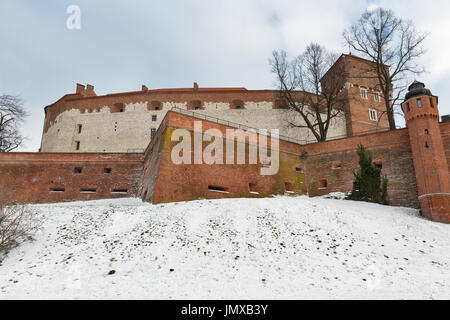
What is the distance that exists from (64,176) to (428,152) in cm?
2021

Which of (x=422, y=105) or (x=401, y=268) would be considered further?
(x=422, y=105)

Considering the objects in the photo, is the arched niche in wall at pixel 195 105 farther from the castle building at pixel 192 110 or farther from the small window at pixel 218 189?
the small window at pixel 218 189

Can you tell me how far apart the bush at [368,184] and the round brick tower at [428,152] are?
1.86 meters

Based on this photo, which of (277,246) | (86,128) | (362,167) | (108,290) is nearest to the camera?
(108,290)

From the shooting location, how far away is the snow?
834 centimetres

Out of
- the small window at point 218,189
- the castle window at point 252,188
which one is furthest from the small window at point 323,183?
the small window at point 218,189

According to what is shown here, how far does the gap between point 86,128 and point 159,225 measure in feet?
70.4

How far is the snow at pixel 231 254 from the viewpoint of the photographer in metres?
8.34

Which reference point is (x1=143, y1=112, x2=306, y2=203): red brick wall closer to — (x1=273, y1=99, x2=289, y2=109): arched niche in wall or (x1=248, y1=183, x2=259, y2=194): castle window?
(x1=248, y1=183, x2=259, y2=194): castle window

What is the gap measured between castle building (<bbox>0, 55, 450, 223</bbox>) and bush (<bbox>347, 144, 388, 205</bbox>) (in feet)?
2.16

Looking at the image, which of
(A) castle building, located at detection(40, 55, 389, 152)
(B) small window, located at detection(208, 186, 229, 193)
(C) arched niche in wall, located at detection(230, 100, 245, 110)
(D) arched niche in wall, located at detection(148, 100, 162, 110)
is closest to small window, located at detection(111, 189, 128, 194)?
(B) small window, located at detection(208, 186, 229, 193)

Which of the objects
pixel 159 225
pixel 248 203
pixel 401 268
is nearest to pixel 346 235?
pixel 401 268

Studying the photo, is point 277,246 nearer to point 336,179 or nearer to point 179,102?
point 336,179
